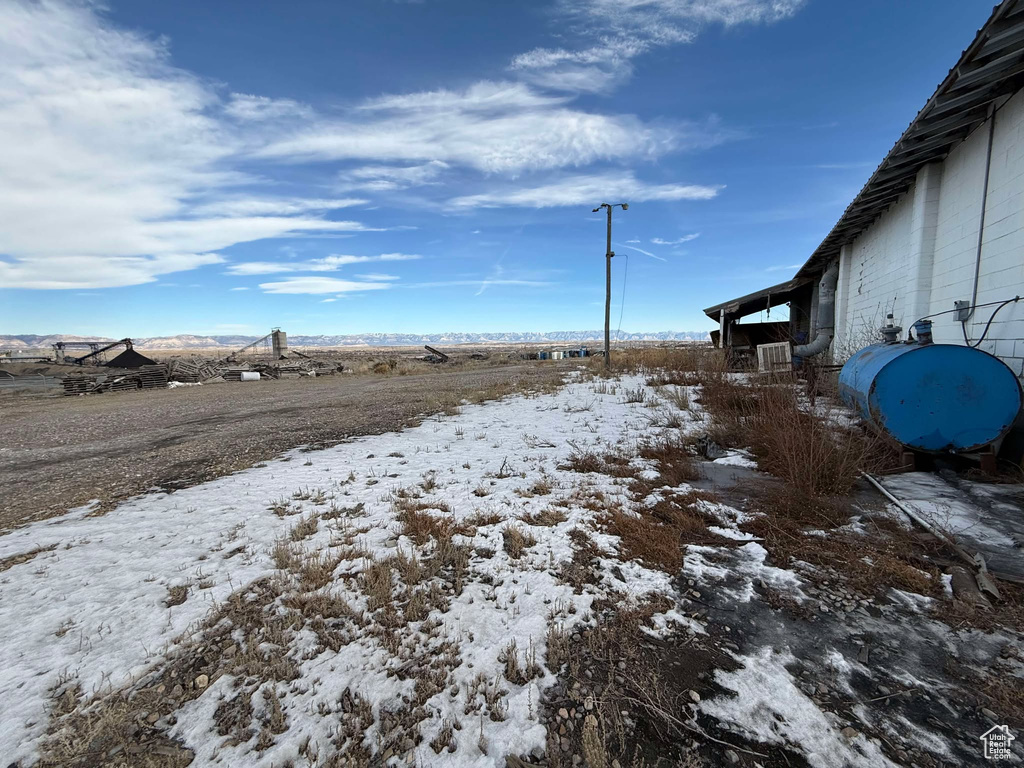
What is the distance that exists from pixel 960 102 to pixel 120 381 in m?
29.1

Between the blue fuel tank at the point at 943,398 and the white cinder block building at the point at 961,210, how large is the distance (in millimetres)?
1223

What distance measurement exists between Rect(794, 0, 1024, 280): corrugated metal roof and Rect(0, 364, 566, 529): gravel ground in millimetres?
10094

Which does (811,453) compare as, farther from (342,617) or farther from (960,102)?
(960,102)

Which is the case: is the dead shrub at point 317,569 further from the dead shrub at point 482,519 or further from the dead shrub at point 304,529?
the dead shrub at point 482,519

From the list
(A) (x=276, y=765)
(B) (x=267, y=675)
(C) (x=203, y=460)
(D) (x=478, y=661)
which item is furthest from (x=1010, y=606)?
(C) (x=203, y=460)

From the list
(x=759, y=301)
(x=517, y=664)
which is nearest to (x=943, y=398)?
(x=517, y=664)

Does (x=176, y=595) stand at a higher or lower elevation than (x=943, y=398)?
lower

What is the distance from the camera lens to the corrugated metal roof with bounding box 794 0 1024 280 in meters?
4.28

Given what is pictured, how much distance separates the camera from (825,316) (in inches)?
546

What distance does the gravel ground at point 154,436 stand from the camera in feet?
18.3

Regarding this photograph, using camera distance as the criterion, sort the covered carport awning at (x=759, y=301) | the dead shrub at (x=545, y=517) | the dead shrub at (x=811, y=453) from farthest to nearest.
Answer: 1. the covered carport awning at (x=759, y=301)
2. the dead shrub at (x=811, y=453)
3. the dead shrub at (x=545, y=517)


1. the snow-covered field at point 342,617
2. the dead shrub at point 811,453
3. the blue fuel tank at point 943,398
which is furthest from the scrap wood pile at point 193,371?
the blue fuel tank at point 943,398

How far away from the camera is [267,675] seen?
2.35 metres

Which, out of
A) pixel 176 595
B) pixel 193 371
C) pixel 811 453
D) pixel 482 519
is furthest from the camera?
pixel 193 371
